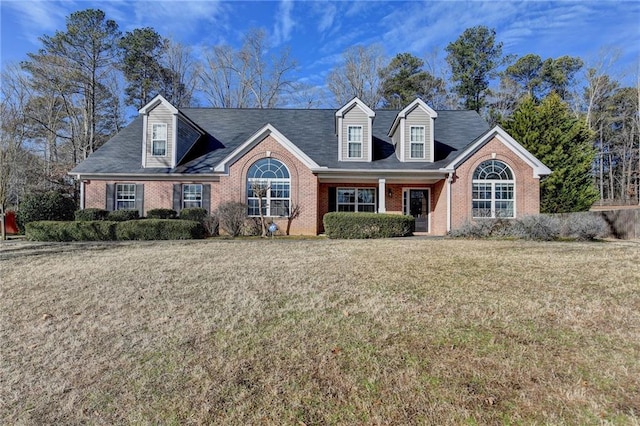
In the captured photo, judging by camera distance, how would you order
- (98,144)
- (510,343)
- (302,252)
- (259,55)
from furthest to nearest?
1. (259,55)
2. (98,144)
3. (302,252)
4. (510,343)

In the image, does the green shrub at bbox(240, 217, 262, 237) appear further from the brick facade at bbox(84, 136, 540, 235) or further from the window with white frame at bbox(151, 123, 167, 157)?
the window with white frame at bbox(151, 123, 167, 157)

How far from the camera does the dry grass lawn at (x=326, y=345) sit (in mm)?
2559

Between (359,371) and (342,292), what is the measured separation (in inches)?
85.6

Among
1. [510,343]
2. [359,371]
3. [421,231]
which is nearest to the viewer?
[359,371]

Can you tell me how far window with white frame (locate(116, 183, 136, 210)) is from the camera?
15836 millimetres

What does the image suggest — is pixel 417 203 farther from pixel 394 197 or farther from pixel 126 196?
pixel 126 196

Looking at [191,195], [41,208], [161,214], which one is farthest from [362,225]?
[41,208]

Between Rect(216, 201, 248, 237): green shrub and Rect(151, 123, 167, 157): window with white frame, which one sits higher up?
Rect(151, 123, 167, 157): window with white frame

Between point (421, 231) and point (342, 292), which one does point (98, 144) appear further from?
point (342, 292)

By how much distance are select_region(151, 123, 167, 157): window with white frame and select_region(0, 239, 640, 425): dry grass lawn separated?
10555mm

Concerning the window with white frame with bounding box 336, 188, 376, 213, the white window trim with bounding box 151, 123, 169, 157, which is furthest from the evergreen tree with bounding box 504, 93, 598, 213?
the white window trim with bounding box 151, 123, 169, 157

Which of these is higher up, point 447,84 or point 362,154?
point 447,84

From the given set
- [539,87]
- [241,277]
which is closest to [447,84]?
[539,87]

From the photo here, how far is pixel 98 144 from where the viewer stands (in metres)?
28.1
